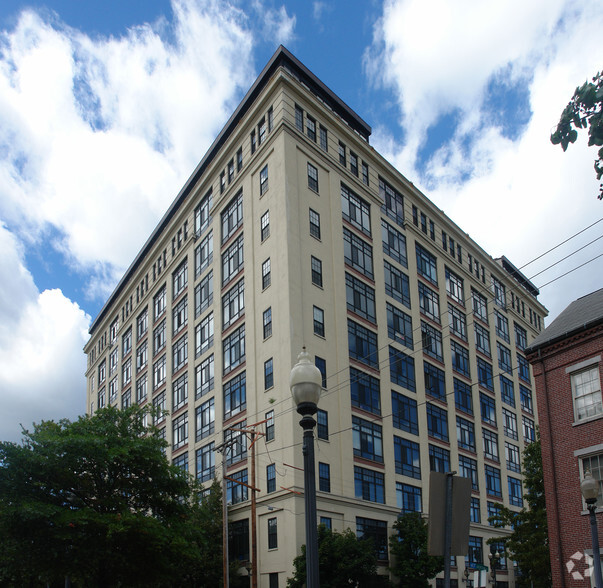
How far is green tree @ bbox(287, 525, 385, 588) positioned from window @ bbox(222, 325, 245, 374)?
15248mm

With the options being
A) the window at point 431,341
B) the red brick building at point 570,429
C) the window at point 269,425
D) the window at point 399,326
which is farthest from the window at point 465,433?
the red brick building at point 570,429

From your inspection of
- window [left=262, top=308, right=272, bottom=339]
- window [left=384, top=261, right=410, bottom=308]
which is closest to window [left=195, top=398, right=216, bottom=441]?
window [left=262, top=308, right=272, bottom=339]

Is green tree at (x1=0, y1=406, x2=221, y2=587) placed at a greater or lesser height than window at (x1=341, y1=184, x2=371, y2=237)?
lesser

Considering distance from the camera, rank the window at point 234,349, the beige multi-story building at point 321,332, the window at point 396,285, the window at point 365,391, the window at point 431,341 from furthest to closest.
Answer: the window at point 431,341, the window at point 396,285, the window at point 234,349, the window at point 365,391, the beige multi-story building at point 321,332

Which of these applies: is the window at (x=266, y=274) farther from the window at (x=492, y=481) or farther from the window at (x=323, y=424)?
the window at (x=492, y=481)

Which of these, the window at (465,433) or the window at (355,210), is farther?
the window at (465,433)

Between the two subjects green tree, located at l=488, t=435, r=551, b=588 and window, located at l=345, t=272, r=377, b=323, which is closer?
green tree, located at l=488, t=435, r=551, b=588

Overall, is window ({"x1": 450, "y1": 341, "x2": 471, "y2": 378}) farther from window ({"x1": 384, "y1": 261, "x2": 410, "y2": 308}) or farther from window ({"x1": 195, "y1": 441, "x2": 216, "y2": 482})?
window ({"x1": 195, "y1": 441, "x2": 216, "y2": 482})

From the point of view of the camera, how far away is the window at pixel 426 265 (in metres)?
62.2

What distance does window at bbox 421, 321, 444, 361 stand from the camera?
58906mm

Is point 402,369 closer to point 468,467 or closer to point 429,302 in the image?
point 429,302

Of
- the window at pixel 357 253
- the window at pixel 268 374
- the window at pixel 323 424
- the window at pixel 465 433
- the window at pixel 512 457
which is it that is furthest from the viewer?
the window at pixel 512 457

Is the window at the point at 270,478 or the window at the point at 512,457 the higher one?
the window at the point at 512,457

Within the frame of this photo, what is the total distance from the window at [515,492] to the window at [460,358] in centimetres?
1153
